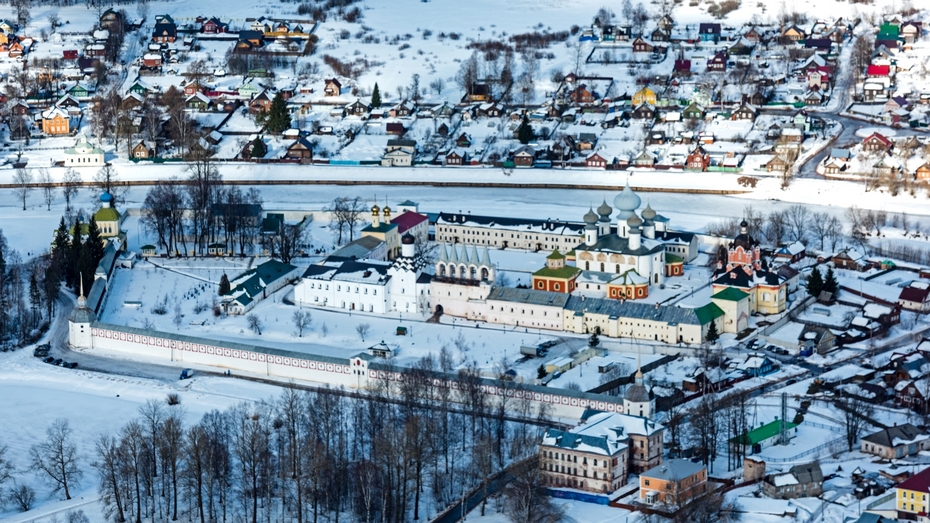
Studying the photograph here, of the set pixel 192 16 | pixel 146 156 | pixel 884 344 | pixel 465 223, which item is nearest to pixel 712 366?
pixel 884 344

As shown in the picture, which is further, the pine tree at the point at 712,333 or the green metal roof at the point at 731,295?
the green metal roof at the point at 731,295

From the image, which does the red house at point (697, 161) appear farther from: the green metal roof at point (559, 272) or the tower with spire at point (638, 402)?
the tower with spire at point (638, 402)

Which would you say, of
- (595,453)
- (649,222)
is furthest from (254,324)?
(595,453)

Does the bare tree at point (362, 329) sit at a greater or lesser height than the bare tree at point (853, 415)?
greater

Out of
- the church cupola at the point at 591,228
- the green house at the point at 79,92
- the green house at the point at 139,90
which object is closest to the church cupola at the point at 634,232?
the church cupola at the point at 591,228


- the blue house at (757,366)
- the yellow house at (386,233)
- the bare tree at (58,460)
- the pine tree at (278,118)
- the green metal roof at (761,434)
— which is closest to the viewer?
the bare tree at (58,460)

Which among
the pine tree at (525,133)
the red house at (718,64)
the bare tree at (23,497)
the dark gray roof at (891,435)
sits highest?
the red house at (718,64)

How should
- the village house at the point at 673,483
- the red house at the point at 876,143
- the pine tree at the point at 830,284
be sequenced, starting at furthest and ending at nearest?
the red house at the point at 876,143, the pine tree at the point at 830,284, the village house at the point at 673,483

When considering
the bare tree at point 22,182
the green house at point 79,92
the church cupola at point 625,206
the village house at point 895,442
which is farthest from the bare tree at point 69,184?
the village house at point 895,442
